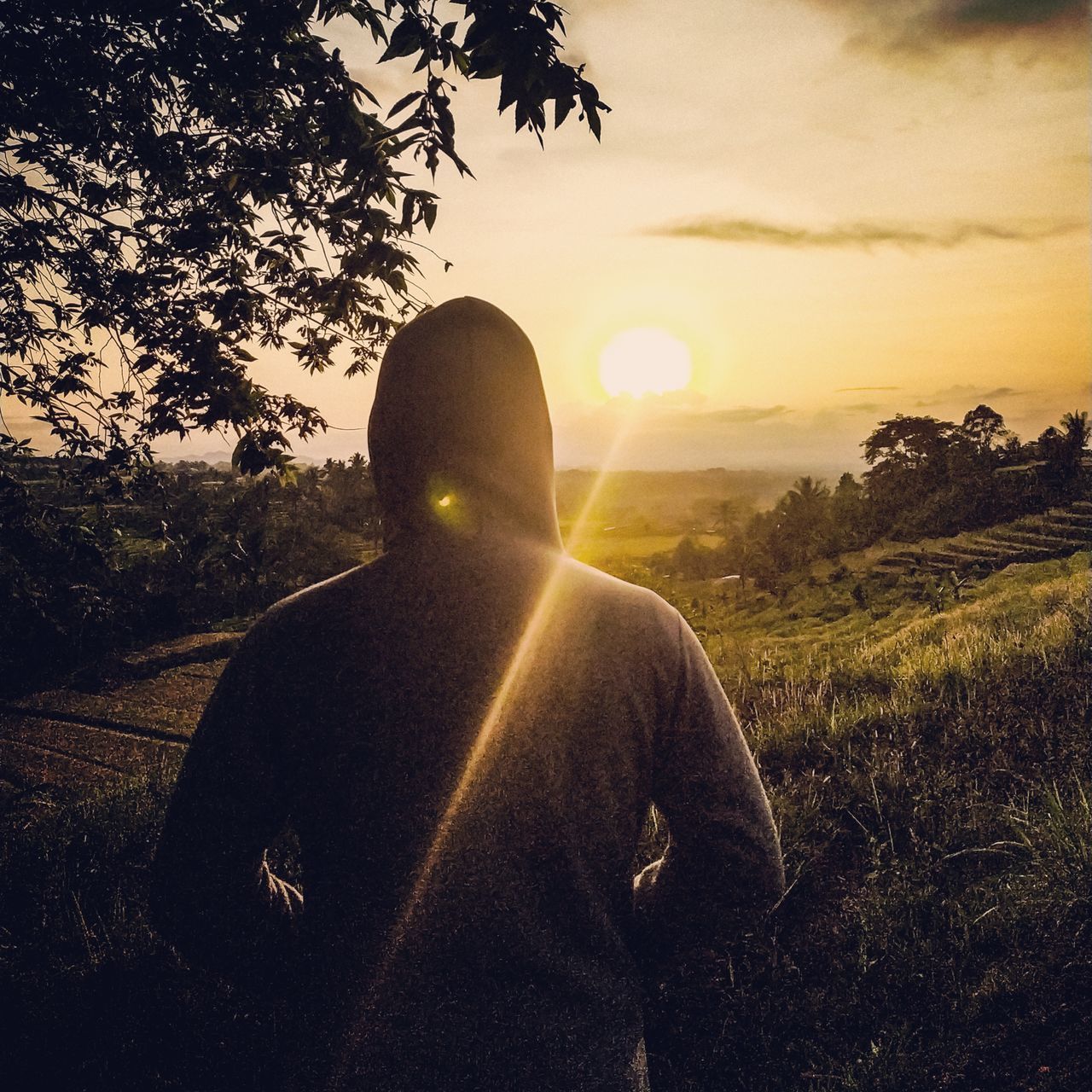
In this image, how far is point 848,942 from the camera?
279cm

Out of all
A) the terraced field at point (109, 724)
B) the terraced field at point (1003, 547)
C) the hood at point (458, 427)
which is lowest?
the terraced field at point (1003, 547)

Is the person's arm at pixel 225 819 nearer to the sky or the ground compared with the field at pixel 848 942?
nearer to the sky

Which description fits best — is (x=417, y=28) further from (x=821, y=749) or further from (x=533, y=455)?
(x=821, y=749)

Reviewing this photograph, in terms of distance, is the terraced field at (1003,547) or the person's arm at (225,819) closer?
the person's arm at (225,819)

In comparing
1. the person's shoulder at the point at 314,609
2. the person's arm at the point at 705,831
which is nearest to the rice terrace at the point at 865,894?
the person's arm at the point at 705,831

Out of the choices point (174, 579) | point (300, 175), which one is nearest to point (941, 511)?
point (174, 579)

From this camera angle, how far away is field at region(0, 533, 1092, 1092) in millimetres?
2309

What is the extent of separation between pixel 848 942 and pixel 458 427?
2.98 meters

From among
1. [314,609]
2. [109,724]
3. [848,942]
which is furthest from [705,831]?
[109,724]

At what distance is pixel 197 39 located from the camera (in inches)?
96.7

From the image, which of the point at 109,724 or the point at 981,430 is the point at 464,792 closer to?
the point at 109,724

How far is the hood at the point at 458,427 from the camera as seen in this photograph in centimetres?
112

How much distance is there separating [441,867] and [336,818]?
189mm

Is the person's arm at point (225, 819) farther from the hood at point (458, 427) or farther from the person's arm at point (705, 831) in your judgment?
the person's arm at point (705, 831)
